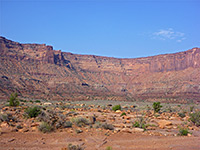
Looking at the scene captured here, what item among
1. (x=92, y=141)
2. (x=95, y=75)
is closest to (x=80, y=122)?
(x=92, y=141)

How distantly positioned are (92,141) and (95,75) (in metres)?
121

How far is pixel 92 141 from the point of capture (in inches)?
425

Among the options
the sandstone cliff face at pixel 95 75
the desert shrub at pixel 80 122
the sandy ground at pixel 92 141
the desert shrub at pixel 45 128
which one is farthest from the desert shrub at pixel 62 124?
the sandstone cliff face at pixel 95 75

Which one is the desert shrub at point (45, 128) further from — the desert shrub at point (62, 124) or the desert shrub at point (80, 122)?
the desert shrub at point (80, 122)

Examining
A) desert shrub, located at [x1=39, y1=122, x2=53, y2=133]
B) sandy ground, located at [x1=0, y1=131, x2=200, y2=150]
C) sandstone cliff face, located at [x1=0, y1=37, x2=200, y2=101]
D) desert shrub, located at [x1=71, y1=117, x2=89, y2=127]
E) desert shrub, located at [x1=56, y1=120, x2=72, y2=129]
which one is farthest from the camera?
sandstone cliff face, located at [x1=0, y1=37, x2=200, y2=101]

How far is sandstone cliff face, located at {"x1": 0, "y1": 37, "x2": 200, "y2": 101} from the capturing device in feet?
269

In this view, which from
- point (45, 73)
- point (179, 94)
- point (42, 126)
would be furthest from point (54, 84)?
point (42, 126)

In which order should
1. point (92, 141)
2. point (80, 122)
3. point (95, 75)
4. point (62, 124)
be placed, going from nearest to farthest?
point (92, 141), point (62, 124), point (80, 122), point (95, 75)

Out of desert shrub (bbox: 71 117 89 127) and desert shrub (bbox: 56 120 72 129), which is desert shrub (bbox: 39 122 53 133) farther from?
desert shrub (bbox: 71 117 89 127)

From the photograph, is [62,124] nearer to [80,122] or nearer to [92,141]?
[80,122]

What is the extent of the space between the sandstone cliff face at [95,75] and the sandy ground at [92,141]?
5234cm

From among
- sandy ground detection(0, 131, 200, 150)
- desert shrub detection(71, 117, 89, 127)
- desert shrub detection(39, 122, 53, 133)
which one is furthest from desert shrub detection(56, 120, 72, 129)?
sandy ground detection(0, 131, 200, 150)

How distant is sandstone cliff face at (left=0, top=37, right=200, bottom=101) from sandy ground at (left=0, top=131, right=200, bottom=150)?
172ft

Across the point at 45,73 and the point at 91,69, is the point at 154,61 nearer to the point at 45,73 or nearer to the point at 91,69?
the point at 91,69
